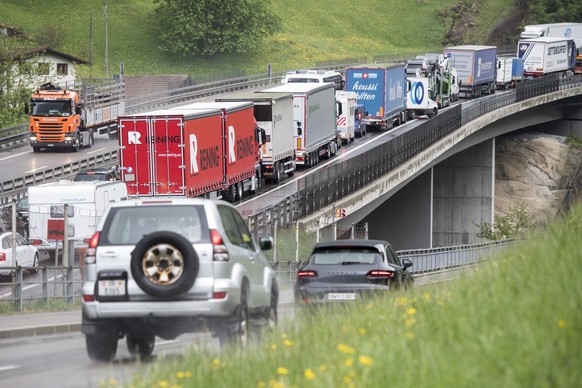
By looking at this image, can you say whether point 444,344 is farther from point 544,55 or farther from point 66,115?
point 544,55

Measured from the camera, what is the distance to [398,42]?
133000 mm

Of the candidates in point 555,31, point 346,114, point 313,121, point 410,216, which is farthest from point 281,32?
point 313,121

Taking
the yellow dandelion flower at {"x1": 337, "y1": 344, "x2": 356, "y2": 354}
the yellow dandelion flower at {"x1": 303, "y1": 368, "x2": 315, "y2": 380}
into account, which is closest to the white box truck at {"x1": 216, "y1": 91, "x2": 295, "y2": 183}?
the yellow dandelion flower at {"x1": 337, "y1": 344, "x2": 356, "y2": 354}

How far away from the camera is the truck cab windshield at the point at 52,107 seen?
6462cm

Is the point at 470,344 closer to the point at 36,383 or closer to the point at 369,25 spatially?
the point at 36,383

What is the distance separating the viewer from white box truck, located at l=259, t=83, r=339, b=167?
56.6m

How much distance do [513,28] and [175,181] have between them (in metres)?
97.4

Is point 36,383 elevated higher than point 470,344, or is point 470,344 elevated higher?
point 470,344

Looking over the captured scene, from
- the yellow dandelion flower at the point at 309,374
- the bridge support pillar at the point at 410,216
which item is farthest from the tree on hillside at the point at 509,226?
the yellow dandelion flower at the point at 309,374

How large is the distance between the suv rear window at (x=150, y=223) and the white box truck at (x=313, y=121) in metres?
40.6

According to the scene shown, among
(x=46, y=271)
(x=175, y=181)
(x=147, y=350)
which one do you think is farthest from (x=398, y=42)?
(x=147, y=350)

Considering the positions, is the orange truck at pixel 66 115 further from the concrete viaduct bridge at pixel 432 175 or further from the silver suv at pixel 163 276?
the silver suv at pixel 163 276

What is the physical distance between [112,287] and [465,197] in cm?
7529

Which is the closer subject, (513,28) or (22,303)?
(22,303)
